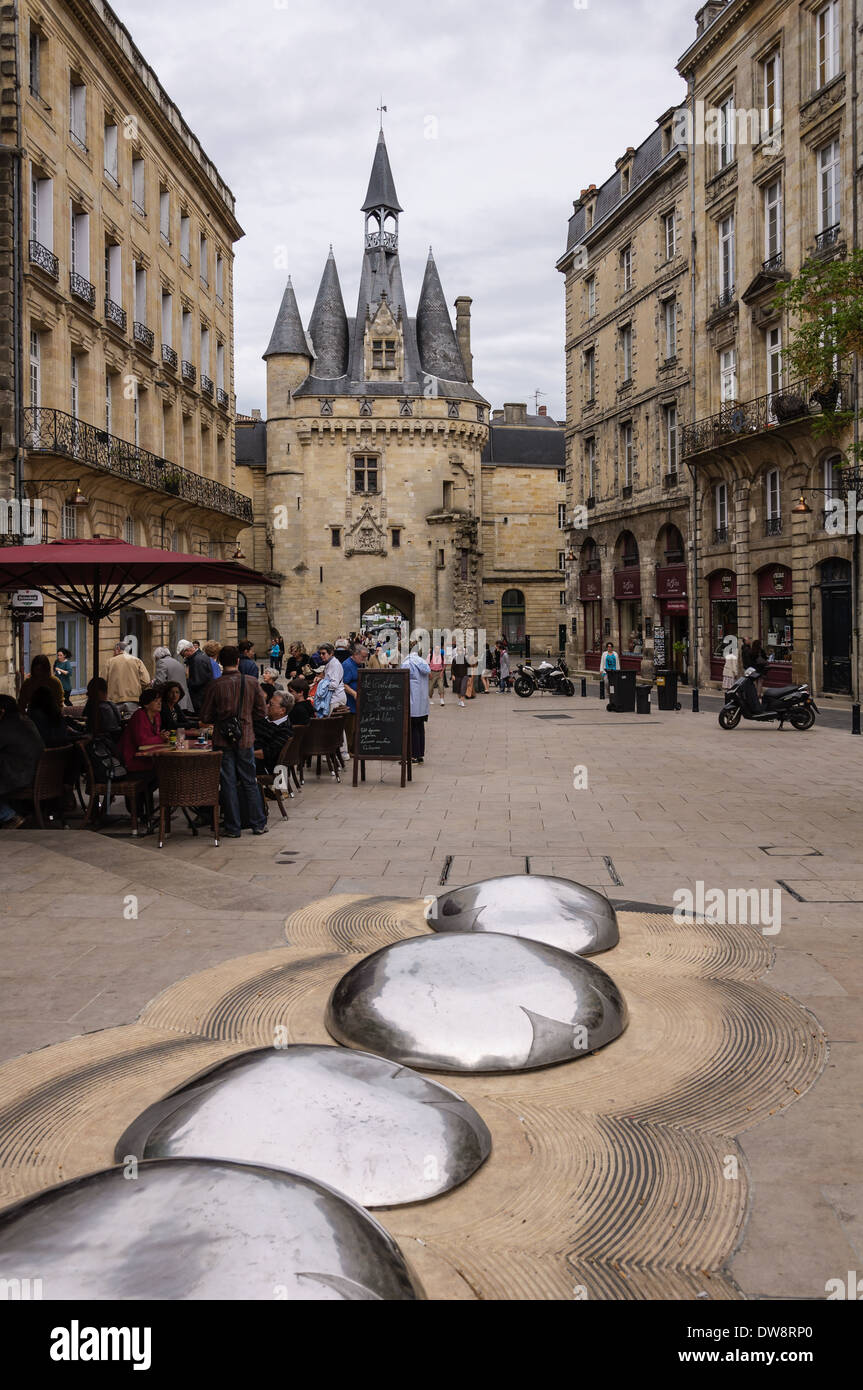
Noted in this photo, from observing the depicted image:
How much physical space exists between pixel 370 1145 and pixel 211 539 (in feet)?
107

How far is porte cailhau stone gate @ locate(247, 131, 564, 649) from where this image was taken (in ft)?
181

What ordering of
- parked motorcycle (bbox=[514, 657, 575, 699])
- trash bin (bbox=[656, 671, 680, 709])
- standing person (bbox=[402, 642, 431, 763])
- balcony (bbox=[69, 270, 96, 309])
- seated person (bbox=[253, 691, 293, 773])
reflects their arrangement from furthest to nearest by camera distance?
parked motorcycle (bbox=[514, 657, 575, 699])
trash bin (bbox=[656, 671, 680, 709])
balcony (bbox=[69, 270, 96, 309])
standing person (bbox=[402, 642, 431, 763])
seated person (bbox=[253, 691, 293, 773])

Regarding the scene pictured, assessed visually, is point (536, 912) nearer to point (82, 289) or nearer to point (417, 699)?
point (417, 699)

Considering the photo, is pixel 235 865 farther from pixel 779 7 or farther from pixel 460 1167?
pixel 779 7

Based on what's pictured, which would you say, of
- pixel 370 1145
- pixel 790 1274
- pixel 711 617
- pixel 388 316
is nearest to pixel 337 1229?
pixel 370 1145

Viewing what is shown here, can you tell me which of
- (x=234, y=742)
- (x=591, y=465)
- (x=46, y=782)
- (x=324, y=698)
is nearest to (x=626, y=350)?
(x=591, y=465)

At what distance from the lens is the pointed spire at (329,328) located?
57344 mm

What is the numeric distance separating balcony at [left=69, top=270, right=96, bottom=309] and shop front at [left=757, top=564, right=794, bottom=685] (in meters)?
17.6

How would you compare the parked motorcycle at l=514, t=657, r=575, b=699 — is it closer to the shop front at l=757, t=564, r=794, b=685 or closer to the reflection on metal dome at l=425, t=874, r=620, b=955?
the shop front at l=757, t=564, r=794, b=685

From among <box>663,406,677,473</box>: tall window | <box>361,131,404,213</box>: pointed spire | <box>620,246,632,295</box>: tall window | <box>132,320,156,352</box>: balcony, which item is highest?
<box>361,131,404,213</box>: pointed spire

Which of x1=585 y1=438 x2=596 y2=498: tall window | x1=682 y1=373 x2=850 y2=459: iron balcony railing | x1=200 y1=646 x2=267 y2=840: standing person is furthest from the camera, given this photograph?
x1=585 y1=438 x2=596 y2=498: tall window

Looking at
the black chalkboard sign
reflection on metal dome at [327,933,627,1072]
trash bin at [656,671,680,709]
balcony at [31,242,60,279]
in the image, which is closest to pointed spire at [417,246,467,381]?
balcony at [31,242,60,279]

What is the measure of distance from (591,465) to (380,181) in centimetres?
2784

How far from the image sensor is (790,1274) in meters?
2.89
